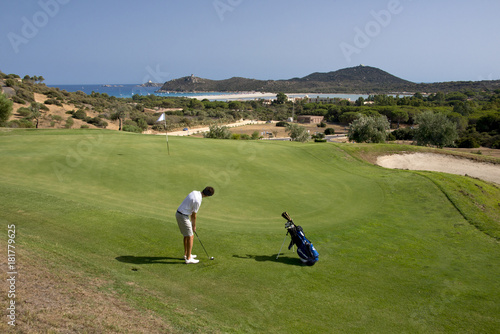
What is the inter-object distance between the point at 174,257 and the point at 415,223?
9.11 metres

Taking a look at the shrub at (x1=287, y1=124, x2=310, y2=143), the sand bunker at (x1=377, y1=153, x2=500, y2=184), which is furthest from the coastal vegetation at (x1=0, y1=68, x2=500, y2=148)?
the sand bunker at (x1=377, y1=153, x2=500, y2=184)

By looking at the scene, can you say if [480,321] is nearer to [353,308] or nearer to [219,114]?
[353,308]

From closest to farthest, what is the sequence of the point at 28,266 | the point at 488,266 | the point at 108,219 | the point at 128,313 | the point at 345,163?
1. the point at 128,313
2. the point at 28,266
3. the point at 488,266
4. the point at 108,219
5. the point at 345,163

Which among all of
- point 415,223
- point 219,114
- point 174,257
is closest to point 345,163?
point 415,223

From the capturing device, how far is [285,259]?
8.70 m

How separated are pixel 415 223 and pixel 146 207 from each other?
9.80 meters

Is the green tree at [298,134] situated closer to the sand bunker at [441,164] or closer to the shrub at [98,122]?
the sand bunker at [441,164]

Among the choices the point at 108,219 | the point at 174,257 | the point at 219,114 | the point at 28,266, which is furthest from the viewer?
the point at 219,114

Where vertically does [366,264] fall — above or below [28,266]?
below

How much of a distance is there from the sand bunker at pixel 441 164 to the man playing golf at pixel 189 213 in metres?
23.2

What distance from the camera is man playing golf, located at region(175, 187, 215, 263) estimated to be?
774 cm

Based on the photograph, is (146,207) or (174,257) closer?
(174,257)

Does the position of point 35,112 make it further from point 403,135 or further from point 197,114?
point 403,135

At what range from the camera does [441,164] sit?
3027cm
